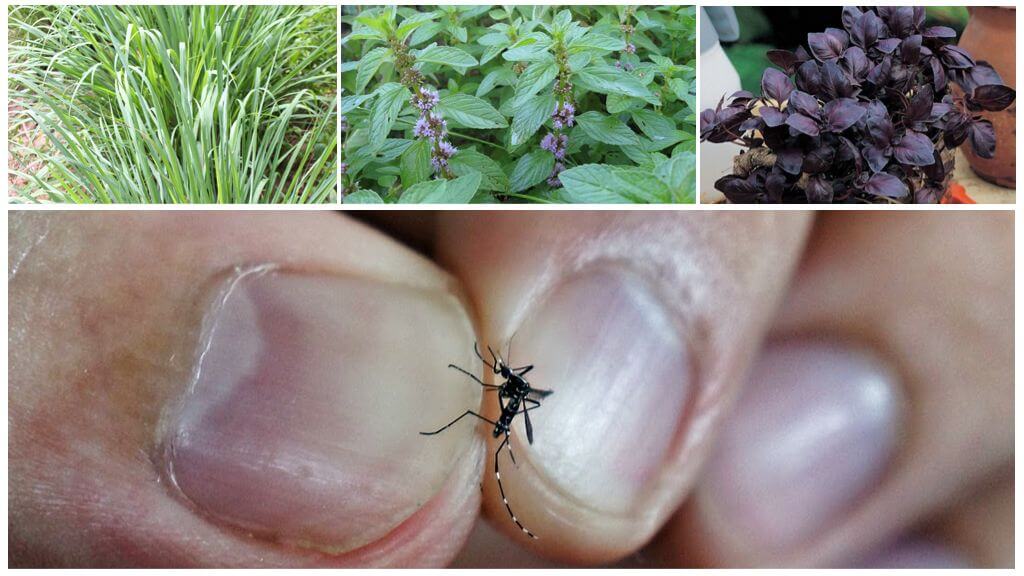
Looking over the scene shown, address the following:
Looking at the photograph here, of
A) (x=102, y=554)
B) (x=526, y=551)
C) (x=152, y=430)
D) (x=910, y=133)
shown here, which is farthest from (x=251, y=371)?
(x=910, y=133)

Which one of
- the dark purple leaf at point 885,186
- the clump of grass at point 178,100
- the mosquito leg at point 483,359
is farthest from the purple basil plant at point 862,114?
the clump of grass at point 178,100

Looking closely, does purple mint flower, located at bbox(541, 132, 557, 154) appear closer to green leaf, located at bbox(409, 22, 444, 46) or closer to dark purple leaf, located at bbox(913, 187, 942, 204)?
green leaf, located at bbox(409, 22, 444, 46)

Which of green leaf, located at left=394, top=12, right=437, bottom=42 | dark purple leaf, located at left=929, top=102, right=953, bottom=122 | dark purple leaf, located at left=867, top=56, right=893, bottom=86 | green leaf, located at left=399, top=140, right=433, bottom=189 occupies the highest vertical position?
green leaf, located at left=394, top=12, right=437, bottom=42

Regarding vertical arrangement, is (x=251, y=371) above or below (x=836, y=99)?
below

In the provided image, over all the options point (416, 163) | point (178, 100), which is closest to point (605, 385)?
point (416, 163)

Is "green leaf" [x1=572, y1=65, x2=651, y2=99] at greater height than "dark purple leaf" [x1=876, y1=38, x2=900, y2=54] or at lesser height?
lesser

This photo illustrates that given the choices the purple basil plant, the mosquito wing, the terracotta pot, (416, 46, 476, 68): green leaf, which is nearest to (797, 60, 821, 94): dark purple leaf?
the purple basil plant

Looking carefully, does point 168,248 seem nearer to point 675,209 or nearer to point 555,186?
point 555,186
